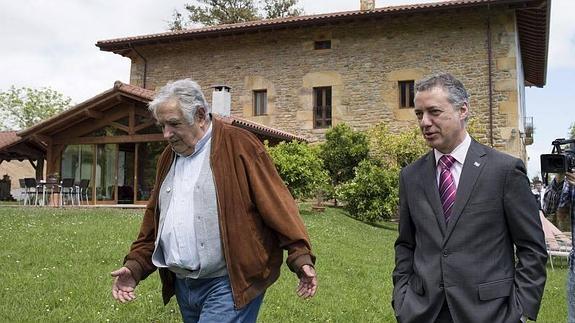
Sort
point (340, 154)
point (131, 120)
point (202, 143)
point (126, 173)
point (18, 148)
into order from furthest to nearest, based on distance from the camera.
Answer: point (18, 148), point (126, 173), point (340, 154), point (131, 120), point (202, 143)

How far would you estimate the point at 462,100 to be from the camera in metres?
2.73

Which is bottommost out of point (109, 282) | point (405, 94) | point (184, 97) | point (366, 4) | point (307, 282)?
point (109, 282)

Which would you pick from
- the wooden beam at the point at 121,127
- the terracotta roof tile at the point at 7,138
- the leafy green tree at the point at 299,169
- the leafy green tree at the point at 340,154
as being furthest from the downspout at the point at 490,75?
the terracotta roof tile at the point at 7,138

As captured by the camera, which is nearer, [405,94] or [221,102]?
[221,102]

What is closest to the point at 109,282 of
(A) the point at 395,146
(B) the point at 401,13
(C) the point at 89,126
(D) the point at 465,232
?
(D) the point at 465,232

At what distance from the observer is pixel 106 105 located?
19.4 meters

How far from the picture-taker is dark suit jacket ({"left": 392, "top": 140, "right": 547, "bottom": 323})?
2.50 metres

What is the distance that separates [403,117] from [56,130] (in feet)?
40.6

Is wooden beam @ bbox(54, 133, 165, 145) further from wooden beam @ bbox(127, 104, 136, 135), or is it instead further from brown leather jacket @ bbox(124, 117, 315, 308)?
brown leather jacket @ bbox(124, 117, 315, 308)

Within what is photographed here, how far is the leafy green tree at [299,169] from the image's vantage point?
16.0 metres

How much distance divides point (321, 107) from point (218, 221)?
20097 mm

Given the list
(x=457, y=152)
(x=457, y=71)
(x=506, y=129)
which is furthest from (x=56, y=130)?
(x=457, y=152)

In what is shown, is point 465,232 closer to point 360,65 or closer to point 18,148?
point 360,65

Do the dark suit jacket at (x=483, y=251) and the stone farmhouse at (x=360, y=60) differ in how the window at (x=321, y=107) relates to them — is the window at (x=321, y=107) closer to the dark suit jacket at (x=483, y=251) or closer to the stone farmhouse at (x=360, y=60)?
the stone farmhouse at (x=360, y=60)
